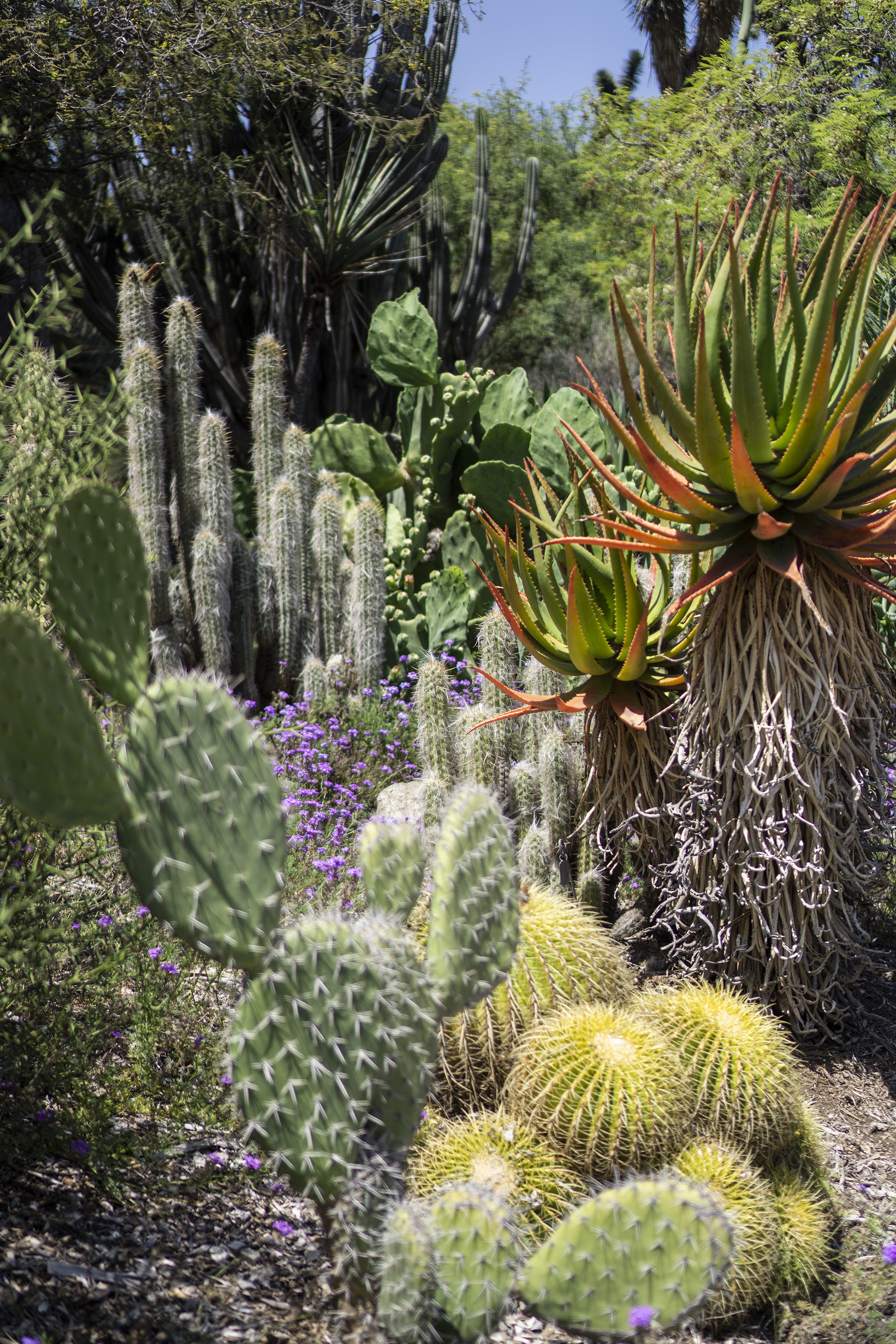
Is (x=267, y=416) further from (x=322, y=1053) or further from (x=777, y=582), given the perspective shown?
(x=322, y=1053)

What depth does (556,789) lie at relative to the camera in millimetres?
4051

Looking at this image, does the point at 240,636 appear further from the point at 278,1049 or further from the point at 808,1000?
the point at 278,1049

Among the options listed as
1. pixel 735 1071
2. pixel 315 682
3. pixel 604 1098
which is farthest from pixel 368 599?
pixel 604 1098

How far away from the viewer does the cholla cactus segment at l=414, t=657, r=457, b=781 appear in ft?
15.5

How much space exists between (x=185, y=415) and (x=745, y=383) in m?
5.15

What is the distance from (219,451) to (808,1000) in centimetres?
503

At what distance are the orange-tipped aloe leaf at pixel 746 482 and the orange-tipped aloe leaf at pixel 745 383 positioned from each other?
3cm

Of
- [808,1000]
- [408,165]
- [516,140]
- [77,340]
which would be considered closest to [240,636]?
[808,1000]

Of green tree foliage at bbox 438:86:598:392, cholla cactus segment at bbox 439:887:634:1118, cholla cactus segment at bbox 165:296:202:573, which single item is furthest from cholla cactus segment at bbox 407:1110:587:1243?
green tree foliage at bbox 438:86:598:392

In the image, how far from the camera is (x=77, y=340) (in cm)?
1537

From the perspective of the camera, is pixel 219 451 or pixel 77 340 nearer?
pixel 219 451

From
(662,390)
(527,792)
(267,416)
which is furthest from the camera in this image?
(267,416)

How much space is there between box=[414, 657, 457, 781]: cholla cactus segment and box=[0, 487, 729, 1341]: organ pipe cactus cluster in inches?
110

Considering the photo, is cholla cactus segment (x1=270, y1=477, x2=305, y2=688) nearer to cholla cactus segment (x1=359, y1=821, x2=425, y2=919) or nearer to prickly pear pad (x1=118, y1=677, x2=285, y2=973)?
cholla cactus segment (x1=359, y1=821, x2=425, y2=919)
